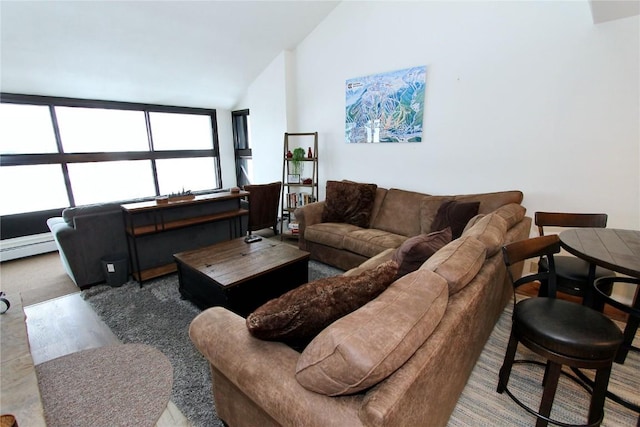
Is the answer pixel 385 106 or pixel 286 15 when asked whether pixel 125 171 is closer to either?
pixel 286 15

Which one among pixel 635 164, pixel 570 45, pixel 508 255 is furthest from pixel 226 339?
pixel 570 45

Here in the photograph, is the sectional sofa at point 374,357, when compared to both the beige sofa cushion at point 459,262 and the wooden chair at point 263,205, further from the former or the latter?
the wooden chair at point 263,205

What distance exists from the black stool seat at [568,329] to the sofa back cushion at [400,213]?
1.76 metres

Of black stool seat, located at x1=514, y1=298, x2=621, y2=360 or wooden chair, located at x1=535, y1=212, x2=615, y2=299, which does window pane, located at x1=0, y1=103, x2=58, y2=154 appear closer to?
black stool seat, located at x1=514, y1=298, x2=621, y2=360

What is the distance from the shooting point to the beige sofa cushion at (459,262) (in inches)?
50.2

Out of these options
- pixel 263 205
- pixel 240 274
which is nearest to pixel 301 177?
pixel 263 205

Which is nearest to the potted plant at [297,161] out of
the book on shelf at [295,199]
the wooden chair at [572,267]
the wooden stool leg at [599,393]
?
the book on shelf at [295,199]

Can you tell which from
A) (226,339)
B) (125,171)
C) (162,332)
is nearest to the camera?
(226,339)

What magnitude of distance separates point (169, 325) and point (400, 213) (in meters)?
2.48

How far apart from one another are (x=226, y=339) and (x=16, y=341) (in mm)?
1136

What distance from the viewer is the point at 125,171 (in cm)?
464

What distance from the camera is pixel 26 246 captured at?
3766mm

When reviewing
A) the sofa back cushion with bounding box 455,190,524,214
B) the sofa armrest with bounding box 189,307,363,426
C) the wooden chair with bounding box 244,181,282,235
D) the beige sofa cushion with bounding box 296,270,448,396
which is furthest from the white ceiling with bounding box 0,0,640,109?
the sofa armrest with bounding box 189,307,363,426

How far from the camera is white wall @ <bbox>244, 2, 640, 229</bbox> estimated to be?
2311 mm
